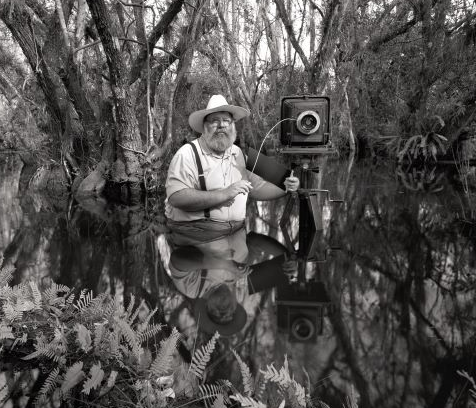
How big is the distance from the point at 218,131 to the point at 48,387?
8.22 feet

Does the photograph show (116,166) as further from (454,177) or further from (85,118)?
(454,177)

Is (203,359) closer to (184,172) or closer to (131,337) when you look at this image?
(131,337)

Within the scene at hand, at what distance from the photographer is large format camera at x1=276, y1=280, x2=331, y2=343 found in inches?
74.1

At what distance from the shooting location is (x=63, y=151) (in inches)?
292

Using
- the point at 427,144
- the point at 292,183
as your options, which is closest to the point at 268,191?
the point at 292,183

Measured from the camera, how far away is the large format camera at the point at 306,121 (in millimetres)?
3461

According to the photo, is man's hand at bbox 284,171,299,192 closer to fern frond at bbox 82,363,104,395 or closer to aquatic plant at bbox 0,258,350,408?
aquatic plant at bbox 0,258,350,408

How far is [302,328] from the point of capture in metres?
1.94

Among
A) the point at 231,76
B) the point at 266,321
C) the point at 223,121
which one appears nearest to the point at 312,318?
the point at 266,321

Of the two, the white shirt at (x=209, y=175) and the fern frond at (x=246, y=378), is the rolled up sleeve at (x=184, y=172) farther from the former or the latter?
the fern frond at (x=246, y=378)

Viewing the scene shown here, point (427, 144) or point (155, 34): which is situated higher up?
point (155, 34)

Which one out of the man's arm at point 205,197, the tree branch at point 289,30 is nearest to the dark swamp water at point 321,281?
the man's arm at point 205,197

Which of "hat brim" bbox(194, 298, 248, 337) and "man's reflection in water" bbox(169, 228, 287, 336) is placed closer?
"hat brim" bbox(194, 298, 248, 337)

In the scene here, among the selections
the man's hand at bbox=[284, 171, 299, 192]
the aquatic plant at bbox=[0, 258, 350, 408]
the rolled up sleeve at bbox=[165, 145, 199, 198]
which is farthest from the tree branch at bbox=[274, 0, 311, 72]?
the aquatic plant at bbox=[0, 258, 350, 408]
